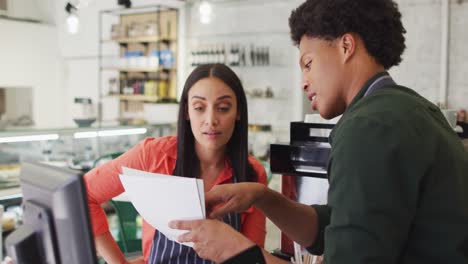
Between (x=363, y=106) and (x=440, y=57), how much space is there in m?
4.64

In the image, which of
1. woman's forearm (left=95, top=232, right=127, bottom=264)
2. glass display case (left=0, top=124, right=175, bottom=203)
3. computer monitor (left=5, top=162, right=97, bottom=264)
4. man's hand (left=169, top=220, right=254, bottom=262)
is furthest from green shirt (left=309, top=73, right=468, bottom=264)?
glass display case (left=0, top=124, right=175, bottom=203)

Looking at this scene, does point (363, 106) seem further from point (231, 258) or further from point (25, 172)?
point (25, 172)

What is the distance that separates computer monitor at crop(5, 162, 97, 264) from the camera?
0.91 metres

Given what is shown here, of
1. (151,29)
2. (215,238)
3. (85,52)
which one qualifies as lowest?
(215,238)

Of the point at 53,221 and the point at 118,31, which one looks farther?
the point at 118,31

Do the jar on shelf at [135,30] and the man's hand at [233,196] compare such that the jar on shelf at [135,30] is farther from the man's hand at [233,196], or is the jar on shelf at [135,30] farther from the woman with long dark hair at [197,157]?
the man's hand at [233,196]

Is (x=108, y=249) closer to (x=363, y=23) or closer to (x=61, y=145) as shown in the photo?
(x=363, y=23)

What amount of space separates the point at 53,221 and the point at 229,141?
106cm

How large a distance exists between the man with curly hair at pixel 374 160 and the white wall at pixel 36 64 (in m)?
8.75

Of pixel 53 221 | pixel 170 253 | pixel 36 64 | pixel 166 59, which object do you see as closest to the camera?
pixel 53 221

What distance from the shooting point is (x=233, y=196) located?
4.59 ft

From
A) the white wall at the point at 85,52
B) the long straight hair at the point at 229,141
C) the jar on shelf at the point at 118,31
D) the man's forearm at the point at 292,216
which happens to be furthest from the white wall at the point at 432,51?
the jar on shelf at the point at 118,31

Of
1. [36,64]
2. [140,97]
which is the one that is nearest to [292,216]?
[140,97]

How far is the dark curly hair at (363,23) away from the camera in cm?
109
